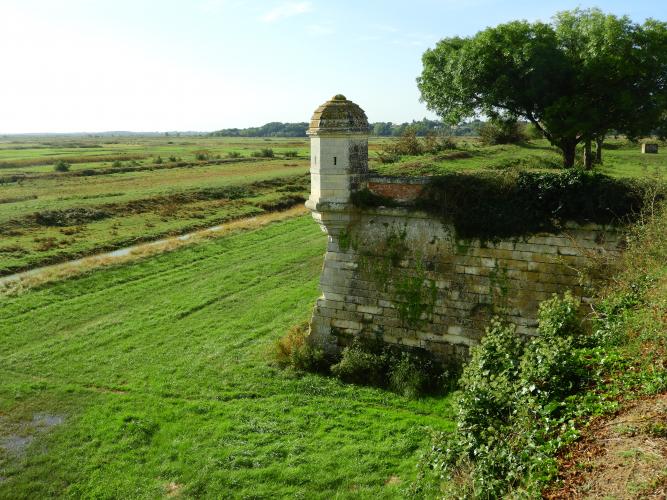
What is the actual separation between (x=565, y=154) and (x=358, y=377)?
1357 centimetres

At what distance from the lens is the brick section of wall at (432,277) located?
1123 cm

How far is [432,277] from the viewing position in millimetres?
12344

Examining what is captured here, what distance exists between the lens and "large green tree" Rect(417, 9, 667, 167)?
57.9 ft

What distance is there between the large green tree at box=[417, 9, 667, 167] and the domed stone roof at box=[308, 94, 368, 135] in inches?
353

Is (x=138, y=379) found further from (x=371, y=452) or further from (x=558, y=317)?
(x=558, y=317)

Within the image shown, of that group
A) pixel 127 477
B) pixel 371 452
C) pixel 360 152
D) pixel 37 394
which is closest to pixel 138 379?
pixel 37 394

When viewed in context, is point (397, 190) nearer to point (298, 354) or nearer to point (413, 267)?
point (413, 267)

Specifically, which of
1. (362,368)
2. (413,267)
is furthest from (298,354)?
(413,267)

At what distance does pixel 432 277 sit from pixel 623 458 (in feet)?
22.7

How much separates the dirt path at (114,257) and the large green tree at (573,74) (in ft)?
55.5

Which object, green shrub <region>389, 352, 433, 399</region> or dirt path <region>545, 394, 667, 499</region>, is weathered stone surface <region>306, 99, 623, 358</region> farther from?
dirt path <region>545, 394, 667, 499</region>

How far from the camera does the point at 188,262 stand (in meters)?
25.1

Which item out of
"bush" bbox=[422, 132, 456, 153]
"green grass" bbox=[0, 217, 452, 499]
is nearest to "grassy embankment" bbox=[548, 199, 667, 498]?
"green grass" bbox=[0, 217, 452, 499]

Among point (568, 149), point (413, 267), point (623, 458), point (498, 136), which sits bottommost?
point (623, 458)
